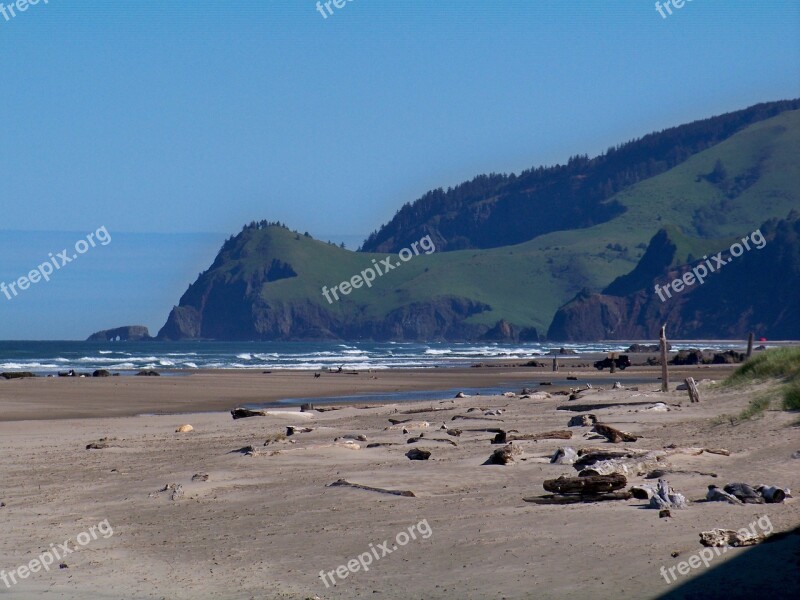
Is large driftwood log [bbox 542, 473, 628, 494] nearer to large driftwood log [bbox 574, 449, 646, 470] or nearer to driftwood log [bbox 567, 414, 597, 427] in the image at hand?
large driftwood log [bbox 574, 449, 646, 470]

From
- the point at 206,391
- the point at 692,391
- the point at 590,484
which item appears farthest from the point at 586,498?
the point at 206,391

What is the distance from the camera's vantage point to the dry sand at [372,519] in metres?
7.43

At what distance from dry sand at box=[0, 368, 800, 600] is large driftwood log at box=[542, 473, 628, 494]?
0.32 meters

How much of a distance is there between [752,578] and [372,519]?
3.61 m

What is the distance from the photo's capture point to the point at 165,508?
424 inches

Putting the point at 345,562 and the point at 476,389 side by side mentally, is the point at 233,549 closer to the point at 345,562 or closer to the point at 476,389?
the point at 345,562

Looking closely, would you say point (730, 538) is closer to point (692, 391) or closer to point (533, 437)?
point (533, 437)

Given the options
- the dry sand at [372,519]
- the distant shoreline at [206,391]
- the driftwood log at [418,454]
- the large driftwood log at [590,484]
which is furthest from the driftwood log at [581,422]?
the distant shoreline at [206,391]

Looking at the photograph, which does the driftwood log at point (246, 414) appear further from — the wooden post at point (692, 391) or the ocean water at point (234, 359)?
the ocean water at point (234, 359)

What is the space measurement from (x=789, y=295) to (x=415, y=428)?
614ft

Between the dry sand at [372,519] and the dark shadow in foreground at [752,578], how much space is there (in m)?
0.02

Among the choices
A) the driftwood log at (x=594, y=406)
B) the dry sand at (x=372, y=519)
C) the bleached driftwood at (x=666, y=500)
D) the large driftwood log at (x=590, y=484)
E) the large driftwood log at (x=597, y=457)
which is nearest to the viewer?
the dry sand at (x=372, y=519)

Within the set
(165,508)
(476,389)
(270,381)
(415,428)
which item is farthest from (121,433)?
(270,381)

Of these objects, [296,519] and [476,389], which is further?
[476,389]
